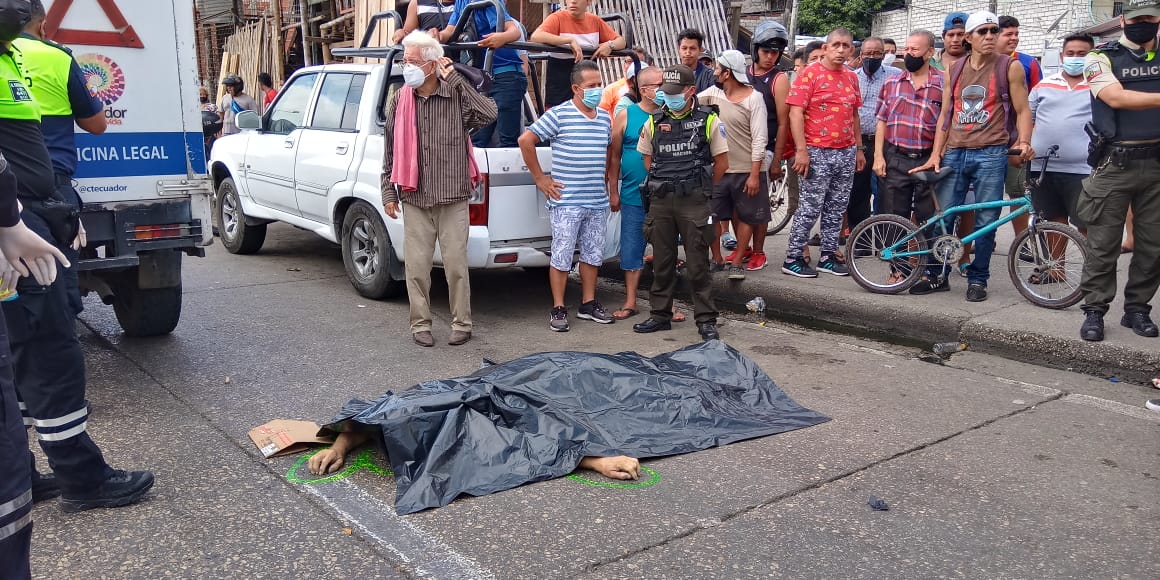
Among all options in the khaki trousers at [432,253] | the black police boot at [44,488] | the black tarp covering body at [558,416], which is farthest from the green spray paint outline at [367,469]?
the khaki trousers at [432,253]

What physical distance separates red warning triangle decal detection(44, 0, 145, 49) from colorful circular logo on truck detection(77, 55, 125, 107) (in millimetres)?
91

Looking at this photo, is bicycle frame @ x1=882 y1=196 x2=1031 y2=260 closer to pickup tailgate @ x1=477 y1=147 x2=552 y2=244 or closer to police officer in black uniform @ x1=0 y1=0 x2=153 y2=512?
pickup tailgate @ x1=477 y1=147 x2=552 y2=244


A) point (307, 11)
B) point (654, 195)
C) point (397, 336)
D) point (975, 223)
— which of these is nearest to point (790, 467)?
point (654, 195)

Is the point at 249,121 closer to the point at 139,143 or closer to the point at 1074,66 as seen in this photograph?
the point at 139,143

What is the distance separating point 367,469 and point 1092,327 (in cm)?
447

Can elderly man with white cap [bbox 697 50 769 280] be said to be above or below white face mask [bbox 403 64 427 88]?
below

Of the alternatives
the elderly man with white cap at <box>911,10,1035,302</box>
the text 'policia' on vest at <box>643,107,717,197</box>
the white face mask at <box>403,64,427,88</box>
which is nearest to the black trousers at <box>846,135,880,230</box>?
the elderly man with white cap at <box>911,10,1035,302</box>

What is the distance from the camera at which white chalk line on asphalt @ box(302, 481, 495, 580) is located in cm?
307

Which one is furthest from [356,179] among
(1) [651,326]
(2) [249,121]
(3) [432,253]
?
(1) [651,326]

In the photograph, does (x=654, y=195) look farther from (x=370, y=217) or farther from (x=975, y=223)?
(x=975, y=223)

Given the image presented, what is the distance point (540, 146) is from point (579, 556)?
4.07 meters

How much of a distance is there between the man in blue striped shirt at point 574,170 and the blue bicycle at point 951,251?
7.15ft

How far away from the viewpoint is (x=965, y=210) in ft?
21.8

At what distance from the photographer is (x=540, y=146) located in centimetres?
670
